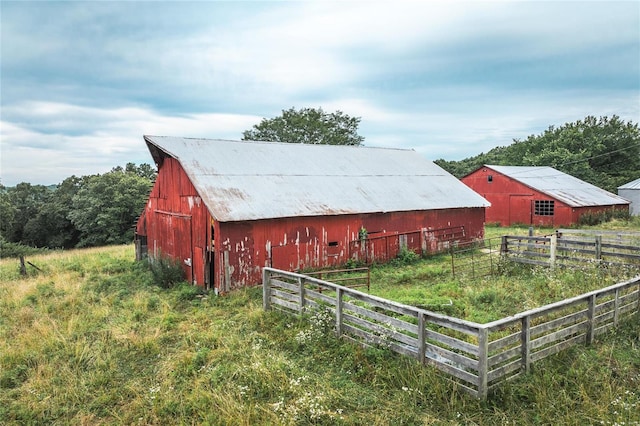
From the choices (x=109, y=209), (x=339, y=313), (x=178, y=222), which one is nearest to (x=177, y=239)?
(x=178, y=222)

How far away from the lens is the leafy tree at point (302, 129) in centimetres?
4625

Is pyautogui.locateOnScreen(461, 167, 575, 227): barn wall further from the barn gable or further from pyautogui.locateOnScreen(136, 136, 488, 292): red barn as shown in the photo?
pyautogui.locateOnScreen(136, 136, 488, 292): red barn

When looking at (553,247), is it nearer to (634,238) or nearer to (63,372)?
(634,238)

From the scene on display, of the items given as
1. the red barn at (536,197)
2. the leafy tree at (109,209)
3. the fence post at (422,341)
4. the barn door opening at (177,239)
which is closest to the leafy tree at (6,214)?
the leafy tree at (109,209)

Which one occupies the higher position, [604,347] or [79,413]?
[604,347]

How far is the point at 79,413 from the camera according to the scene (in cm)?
595

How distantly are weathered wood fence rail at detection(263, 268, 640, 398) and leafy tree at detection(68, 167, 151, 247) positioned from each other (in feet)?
117

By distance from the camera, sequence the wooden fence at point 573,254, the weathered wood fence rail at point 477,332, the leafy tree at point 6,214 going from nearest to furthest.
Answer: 1. the weathered wood fence rail at point 477,332
2. the wooden fence at point 573,254
3. the leafy tree at point 6,214

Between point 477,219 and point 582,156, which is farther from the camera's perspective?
point 582,156

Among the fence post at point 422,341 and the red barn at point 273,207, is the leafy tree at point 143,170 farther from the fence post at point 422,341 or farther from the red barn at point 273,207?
the fence post at point 422,341

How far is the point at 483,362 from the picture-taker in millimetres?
5242

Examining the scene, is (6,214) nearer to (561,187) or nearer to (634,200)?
(561,187)

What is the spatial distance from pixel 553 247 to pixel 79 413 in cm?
1313

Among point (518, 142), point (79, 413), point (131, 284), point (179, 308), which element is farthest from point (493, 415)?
point (518, 142)
